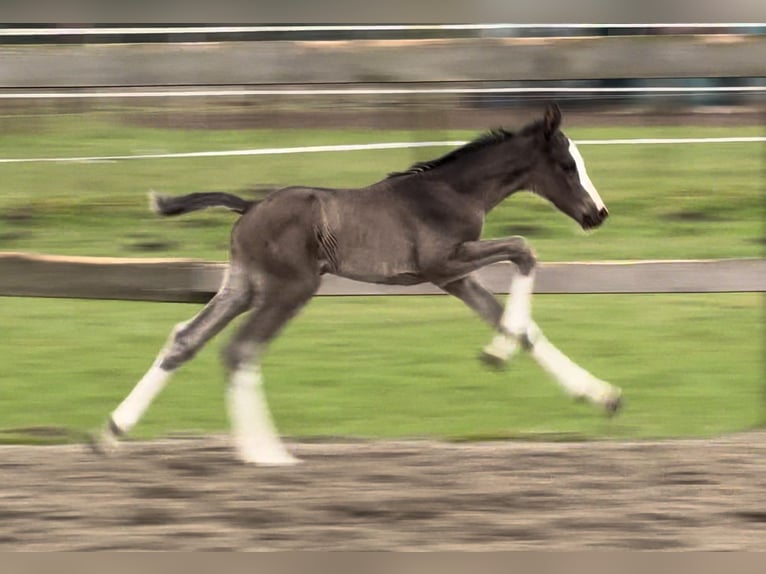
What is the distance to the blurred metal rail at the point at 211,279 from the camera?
4.95 m

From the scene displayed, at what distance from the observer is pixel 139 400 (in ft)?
14.8

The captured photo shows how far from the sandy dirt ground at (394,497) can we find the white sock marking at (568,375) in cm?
31

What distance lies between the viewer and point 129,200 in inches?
334

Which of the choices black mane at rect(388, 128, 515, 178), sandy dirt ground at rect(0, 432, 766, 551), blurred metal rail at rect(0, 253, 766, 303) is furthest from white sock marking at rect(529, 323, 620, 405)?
black mane at rect(388, 128, 515, 178)

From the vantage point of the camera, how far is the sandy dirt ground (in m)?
4.04

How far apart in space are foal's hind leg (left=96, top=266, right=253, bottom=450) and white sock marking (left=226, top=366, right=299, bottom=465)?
170 millimetres

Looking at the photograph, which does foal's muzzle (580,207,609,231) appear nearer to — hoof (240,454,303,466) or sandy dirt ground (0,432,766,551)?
sandy dirt ground (0,432,766,551)

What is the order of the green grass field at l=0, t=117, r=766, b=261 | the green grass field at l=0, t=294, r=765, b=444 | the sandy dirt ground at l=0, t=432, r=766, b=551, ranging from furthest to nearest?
1. the green grass field at l=0, t=117, r=766, b=261
2. the green grass field at l=0, t=294, r=765, b=444
3. the sandy dirt ground at l=0, t=432, r=766, b=551

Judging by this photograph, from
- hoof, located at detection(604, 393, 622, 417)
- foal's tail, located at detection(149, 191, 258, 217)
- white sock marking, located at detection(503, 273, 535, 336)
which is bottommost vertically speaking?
hoof, located at detection(604, 393, 622, 417)

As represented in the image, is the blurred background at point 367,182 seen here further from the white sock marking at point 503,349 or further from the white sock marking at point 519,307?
the white sock marking at point 503,349

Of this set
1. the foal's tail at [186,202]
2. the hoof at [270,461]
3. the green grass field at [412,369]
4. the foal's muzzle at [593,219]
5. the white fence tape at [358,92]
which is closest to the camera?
the foal's tail at [186,202]

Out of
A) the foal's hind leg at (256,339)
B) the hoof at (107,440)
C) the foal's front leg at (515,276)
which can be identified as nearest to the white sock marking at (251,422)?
the foal's hind leg at (256,339)

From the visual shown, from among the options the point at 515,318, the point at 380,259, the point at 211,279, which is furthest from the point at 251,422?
the point at 515,318

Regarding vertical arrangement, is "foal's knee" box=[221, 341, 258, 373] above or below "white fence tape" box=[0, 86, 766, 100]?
below
